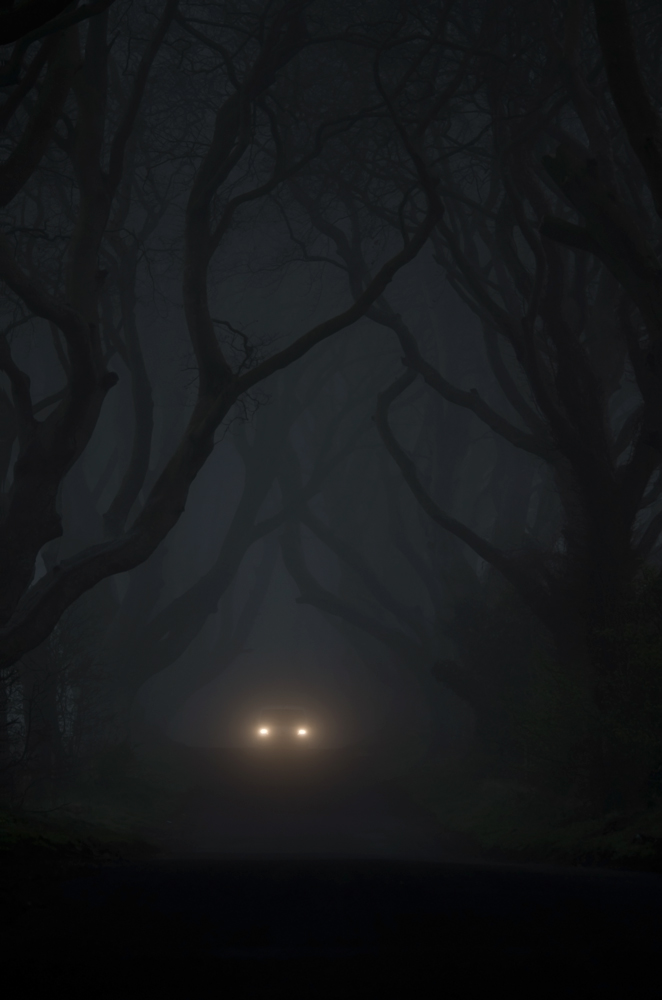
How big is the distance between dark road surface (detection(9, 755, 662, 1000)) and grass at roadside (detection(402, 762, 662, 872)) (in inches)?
79.5

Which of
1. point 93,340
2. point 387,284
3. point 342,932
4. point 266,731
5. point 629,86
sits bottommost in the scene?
point 266,731

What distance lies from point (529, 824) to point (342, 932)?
344 inches

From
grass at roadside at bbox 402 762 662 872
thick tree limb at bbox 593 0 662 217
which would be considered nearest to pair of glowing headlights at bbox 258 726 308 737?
grass at roadside at bbox 402 762 662 872

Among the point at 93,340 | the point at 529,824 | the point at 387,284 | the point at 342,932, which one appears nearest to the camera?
the point at 342,932

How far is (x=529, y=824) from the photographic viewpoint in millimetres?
11148

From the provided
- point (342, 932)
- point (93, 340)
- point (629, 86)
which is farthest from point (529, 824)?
point (629, 86)

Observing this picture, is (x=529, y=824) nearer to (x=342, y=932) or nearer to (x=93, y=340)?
(x=342, y=932)

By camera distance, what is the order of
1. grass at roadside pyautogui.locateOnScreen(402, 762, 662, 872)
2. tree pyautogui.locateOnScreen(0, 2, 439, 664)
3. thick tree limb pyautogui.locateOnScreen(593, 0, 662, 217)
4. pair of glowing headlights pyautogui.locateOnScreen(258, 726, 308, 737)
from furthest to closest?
pair of glowing headlights pyautogui.locateOnScreen(258, 726, 308, 737), tree pyautogui.locateOnScreen(0, 2, 439, 664), grass at roadside pyautogui.locateOnScreen(402, 762, 662, 872), thick tree limb pyautogui.locateOnScreen(593, 0, 662, 217)

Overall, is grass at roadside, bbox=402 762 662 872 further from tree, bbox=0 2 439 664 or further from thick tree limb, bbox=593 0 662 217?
tree, bbox=0 2 439 664

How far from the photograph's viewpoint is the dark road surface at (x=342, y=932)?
107 inches

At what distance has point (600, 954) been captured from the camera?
3.04 meters

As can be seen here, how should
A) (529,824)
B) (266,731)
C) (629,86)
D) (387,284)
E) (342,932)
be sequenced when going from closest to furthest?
(342,932), (629,86), (529,824), (387,284), (266,731)

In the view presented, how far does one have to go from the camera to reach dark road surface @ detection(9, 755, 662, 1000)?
273cm

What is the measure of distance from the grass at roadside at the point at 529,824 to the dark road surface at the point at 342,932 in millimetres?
2020
